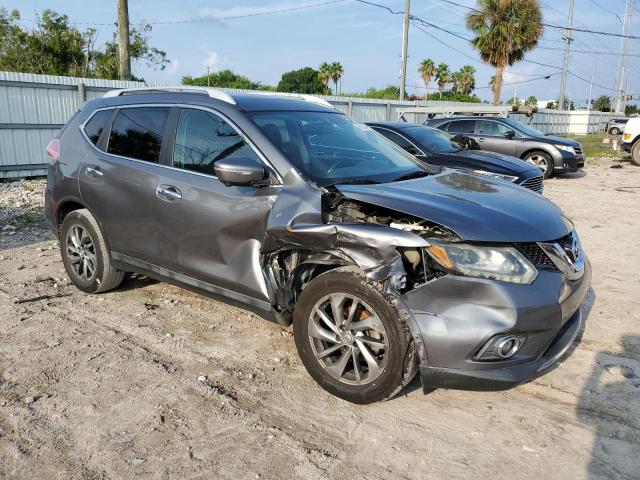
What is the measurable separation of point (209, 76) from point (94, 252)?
7013cm

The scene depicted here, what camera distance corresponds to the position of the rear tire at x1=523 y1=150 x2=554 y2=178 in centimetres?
1434

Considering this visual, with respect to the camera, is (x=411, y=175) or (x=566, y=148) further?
(x=566, y=148)

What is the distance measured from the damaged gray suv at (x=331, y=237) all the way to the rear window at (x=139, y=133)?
1 cm

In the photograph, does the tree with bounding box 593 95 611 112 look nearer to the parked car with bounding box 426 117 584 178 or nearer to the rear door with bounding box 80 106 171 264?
the parked car with bounding box 426 117 584 178

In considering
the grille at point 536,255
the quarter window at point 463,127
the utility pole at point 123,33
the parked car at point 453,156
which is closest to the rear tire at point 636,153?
the quarter window at point 463,127

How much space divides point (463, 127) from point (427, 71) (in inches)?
1887

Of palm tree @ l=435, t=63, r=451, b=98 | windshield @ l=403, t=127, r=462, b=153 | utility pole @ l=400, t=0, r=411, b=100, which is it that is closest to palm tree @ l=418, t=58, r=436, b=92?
palm tree @ l=435, t=63, r=451, b=98

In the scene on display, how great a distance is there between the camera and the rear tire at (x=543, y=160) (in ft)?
47.0

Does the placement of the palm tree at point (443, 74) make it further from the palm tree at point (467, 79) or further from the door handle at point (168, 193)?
the door handle at point (168, 193)

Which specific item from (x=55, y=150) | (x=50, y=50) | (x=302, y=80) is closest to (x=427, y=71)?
(x=302, y=80)

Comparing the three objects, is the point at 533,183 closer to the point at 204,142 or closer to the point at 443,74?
the point at 204,142

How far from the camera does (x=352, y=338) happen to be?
3.10 metres

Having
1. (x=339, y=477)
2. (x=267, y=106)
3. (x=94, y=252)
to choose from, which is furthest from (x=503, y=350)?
(x=94, y=252)

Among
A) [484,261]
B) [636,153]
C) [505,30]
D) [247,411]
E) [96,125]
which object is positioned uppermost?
[505,30]
